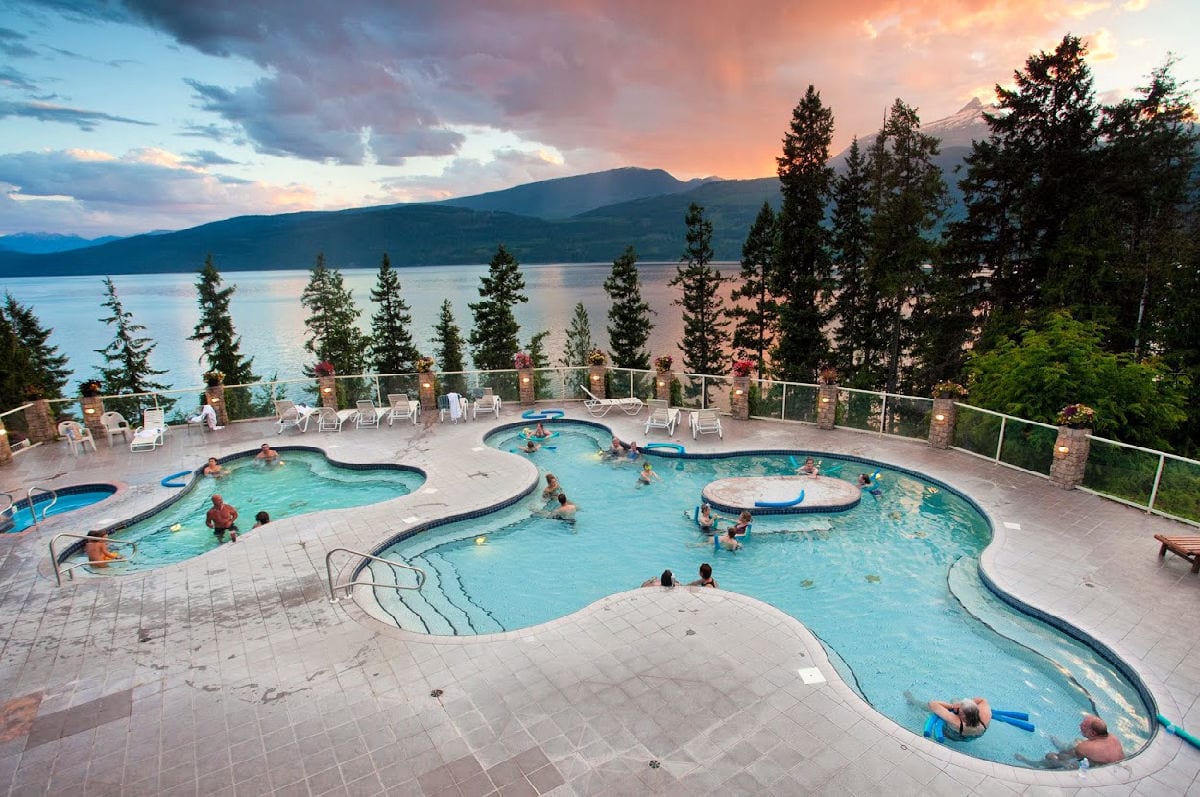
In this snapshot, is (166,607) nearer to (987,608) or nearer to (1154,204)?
(987,608)

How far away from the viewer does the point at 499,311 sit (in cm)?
4109

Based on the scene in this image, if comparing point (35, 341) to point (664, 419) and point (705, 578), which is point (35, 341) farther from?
point (705, 578)

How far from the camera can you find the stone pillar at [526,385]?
21.5 meters

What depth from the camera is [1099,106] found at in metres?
22.7

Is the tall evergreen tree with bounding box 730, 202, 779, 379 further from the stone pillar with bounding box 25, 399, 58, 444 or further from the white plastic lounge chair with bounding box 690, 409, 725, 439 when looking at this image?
the stone pillar with bounding box 25, 399, 58, 444

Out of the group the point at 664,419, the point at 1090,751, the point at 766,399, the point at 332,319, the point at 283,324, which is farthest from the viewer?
the point at 283,324

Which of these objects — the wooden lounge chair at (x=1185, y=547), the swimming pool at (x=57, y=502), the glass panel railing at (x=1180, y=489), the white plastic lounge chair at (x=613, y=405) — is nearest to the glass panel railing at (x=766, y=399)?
the white plastic lounge chair at (x=613, y=405)

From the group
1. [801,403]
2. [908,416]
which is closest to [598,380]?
[801,403]

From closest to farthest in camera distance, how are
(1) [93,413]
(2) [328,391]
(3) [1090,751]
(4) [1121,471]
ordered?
(3) [1090,751], (4) [1121,471], (1) [93,413], (2) [328,391]

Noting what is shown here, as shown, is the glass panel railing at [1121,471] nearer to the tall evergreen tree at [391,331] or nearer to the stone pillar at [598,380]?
the stone pillar at [598,380]

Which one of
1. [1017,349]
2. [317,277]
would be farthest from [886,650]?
[317,277]

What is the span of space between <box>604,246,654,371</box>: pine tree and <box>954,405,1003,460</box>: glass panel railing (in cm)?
2372

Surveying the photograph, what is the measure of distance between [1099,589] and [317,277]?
1869 inches

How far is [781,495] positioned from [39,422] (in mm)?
20453
